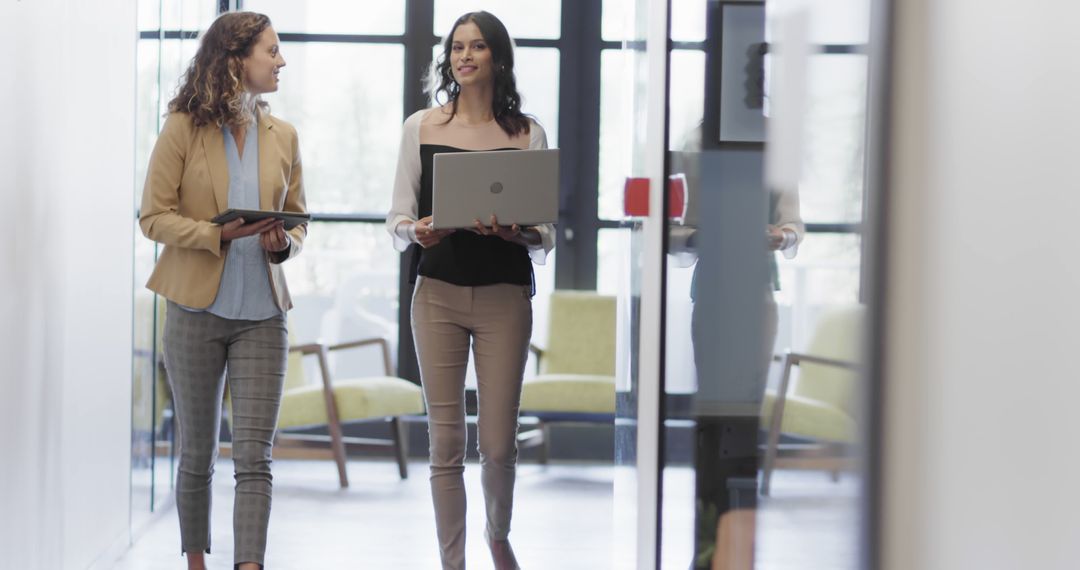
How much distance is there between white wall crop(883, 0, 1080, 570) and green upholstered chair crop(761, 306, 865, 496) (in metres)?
0.06

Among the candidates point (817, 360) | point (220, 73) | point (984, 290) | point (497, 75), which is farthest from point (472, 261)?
point (984, 290)

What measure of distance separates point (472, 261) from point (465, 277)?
0.04 metres

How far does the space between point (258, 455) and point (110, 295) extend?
889 mm

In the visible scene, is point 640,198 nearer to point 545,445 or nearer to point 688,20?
point 688,20

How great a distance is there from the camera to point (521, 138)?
271cm

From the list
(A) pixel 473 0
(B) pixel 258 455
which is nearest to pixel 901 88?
(B) pixel 258 455

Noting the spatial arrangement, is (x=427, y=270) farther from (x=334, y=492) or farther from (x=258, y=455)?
(x=334, y=492)

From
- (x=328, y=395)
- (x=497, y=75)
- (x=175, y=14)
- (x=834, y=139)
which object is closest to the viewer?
(x=834, y=139)

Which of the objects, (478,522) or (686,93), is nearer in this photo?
(686,93)

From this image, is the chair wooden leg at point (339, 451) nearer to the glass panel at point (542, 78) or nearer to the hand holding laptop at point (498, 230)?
the glass panel at point (542, 78)

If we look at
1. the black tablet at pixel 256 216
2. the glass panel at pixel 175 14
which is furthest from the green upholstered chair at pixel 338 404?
the black tablet at pixel 256 216

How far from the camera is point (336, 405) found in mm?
4664

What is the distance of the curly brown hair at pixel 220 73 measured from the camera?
2592 mm

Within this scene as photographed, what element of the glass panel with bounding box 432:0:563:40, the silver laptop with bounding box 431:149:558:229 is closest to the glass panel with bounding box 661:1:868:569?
the silver laptop with bounding box 431:149:558:229
